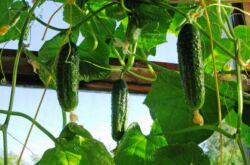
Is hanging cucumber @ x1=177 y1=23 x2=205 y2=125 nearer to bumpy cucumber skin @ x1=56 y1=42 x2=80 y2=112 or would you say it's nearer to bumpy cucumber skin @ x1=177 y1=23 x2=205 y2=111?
bumpy cucumber skin @ x1=177 y1=23 x2=205 y2=111

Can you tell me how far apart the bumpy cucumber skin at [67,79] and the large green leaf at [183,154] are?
210mm

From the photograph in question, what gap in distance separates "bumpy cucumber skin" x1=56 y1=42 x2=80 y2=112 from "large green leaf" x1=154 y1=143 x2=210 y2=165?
0.69ft

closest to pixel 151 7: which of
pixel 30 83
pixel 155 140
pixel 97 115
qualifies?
pixel 155 140

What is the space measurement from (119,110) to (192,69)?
0.17 metres

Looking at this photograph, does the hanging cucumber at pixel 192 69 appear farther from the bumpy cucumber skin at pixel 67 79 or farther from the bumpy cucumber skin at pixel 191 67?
the bumpy cucumber skin at pixel 67 79

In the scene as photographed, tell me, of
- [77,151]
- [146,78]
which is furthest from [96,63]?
[77,151]

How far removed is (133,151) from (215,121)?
15 cm

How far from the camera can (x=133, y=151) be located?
38.2 inches

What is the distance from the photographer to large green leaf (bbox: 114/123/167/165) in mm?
944

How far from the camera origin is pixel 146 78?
100 cm

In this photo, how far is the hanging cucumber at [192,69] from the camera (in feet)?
2.41

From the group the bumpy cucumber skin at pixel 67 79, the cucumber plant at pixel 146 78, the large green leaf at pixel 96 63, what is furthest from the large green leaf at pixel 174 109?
the bumpy cucumber skin at pixel 67 79

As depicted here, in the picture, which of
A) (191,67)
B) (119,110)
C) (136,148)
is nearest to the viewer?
(191,67)

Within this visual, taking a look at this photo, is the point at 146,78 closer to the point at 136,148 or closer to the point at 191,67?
the point at 136,148
